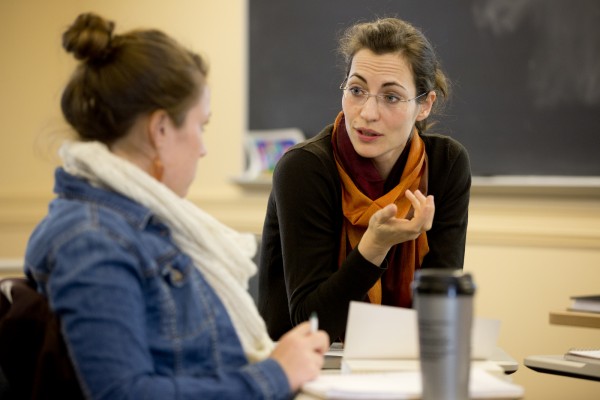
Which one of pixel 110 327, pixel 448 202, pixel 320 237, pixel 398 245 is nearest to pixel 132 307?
pixel 110 327

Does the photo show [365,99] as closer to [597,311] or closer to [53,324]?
[597,311]

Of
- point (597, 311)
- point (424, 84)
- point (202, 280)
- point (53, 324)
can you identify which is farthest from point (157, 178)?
point (597, 311)

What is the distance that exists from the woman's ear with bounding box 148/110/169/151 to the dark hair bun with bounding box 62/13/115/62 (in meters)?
0.11

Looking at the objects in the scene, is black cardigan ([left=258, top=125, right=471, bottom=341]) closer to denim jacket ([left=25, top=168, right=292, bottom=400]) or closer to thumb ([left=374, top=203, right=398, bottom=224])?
thumb ([left=374, top=203, right=398, bottom=224])

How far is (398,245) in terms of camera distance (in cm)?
210

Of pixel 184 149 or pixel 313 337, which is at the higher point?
pixel 184 149

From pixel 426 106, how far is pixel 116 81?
117cm

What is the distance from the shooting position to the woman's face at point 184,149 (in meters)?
1.26

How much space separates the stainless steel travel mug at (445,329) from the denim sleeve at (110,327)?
21cm

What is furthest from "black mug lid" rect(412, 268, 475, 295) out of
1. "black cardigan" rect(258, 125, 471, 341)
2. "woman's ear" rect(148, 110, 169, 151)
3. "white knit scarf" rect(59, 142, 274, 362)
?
"black cardigan" rect(258, 125, 471, 341)

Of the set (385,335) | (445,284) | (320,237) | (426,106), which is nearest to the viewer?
(445,284)

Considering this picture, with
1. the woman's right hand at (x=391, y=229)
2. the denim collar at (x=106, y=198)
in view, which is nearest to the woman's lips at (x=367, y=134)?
the woman's right hand at (x=391, y=229)

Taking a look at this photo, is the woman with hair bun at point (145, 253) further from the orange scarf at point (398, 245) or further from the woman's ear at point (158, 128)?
the orange scarf at point (398, 245)

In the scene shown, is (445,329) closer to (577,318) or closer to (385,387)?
(385,387)
